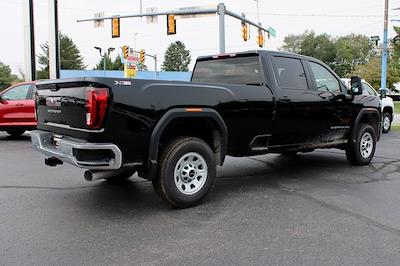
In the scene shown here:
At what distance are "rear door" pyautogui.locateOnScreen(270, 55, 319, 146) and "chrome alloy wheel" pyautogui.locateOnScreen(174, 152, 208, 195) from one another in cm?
146

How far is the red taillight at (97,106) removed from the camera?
4.57 meters

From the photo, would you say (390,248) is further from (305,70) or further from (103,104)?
(305,70)

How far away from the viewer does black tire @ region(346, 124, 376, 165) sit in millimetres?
8172

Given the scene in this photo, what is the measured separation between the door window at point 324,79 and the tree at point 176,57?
384 ft

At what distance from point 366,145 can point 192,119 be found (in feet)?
14.8

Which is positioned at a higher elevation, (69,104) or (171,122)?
(69,104)

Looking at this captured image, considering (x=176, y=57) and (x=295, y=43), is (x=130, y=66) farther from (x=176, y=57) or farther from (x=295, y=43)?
(x=176, y=57)

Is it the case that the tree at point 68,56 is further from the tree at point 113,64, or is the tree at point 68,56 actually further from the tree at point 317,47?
the tree at point 317,47

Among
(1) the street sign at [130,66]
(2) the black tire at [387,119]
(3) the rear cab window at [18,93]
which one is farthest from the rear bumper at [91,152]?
Result: (1) the street sign at [130,66]

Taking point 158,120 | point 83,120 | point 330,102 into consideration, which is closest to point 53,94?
point 83,120

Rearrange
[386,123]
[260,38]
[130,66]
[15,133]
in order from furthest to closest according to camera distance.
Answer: [260,38] < [130,66] < [386,123] < [15,133]

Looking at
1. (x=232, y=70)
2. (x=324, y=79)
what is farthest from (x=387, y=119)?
(x=232, y=70)

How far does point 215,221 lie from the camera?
490 cm

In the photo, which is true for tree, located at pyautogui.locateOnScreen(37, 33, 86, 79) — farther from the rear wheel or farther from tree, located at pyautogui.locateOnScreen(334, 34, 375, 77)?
the rear wheel
